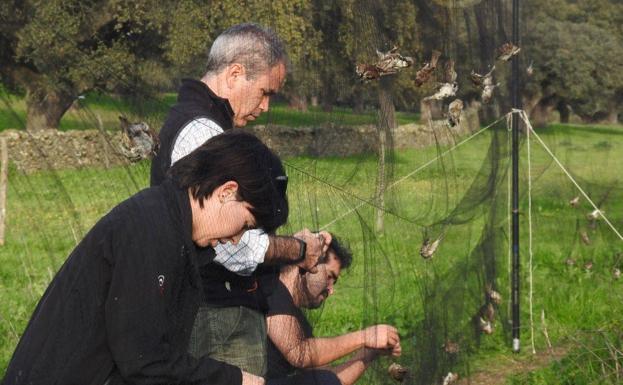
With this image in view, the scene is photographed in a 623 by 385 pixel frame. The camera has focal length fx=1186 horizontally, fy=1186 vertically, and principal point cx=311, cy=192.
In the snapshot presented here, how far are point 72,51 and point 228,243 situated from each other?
858mm

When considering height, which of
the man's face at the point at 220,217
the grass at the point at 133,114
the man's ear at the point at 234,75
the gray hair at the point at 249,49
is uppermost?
the gray hair at the point at 249,49

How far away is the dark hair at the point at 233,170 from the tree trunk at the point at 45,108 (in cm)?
35

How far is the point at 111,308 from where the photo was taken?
291cm

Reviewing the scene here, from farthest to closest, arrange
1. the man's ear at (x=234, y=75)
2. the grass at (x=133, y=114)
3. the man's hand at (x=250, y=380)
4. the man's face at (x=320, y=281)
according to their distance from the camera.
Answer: the man's face at (x=320, y=281) → the man's ear at (x=234, y=75) → the man's hand at (x=250, y=380) → the grass at (x=133, y=114)

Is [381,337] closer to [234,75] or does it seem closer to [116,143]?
[234,75]

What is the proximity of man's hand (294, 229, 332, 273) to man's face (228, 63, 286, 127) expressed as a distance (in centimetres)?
42

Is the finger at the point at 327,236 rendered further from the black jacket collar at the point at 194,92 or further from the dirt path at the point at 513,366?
the dirt path at the point at 513,366

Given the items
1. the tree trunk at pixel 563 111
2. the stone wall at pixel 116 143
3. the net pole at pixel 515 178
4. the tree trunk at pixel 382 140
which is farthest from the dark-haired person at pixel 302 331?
the tree trunk at pixel 563 111

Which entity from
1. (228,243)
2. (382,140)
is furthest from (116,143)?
(382,140)

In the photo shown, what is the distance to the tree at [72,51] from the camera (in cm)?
308

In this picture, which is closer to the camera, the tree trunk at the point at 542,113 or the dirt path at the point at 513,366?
the dirt path at the point at 513,366

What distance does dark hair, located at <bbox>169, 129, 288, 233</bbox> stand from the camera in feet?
10.2

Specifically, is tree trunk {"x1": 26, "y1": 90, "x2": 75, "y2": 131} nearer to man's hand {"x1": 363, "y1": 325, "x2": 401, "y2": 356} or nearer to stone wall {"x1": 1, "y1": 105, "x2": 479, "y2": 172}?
stone wall {"x1": 1, "y1": 105, "x2": 479, "y2": 172}

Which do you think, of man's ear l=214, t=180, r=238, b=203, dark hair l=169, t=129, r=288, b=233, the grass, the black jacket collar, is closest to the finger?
the grass
